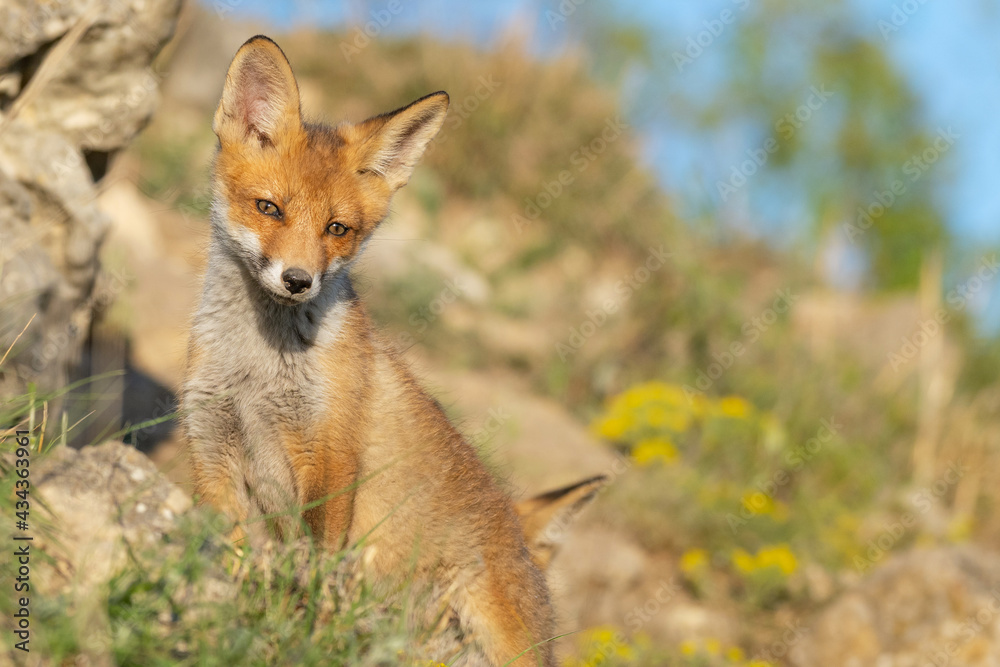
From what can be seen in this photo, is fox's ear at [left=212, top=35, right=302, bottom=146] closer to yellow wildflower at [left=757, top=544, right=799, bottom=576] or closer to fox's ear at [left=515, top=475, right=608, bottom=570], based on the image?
fox's ear at [left=515, top=475, right=608, bottom=570]

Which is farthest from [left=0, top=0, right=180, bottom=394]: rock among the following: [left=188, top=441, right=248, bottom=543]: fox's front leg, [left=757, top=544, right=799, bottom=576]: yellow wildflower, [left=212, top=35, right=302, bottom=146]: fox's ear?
[left=757, top=544, right=799, bottom=576]: yellow wildflower

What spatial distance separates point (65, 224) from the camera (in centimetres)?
502

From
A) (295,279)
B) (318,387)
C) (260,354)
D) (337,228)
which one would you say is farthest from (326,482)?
(337,228)

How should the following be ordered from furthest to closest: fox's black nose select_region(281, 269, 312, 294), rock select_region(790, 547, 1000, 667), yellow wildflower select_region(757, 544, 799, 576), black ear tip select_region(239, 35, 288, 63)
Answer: yellow wildflower select_region(757, 544, 799, 576)
rock select_region(790, 547, 1000, 667)
black ear tip select_region(239, 35, 288, 63)
fox's black nose select_region(281, 269, 312, 294)

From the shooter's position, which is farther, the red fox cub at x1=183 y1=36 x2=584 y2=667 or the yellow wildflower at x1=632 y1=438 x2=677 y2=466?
the yellow wildflower at x1=632 y1=438 x2=677 y2=466

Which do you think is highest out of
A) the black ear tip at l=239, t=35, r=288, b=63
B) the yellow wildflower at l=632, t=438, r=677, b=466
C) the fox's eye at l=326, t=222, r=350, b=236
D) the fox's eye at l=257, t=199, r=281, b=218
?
the black ear tip at l=239, t=35, r=288, b=63

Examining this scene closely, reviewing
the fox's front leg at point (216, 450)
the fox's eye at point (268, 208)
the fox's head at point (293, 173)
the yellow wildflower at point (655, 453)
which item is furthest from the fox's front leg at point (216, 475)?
the yellow wildflower at point (655, 453)

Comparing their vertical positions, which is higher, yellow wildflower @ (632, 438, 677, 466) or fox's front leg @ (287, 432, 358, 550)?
fox's front leg @ (287, 432, 358, 550)

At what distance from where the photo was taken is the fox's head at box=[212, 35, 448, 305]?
3432 millimetres

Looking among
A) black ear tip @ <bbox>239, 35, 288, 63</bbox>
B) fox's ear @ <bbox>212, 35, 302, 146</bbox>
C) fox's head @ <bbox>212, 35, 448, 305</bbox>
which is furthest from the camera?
fox's ear @ <bbox>212, 35, 302, 146</bbox>

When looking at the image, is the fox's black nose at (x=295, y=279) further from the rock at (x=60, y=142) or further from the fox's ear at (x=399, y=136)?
the rock at (x=60, y=142)

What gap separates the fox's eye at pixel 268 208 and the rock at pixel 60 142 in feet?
4.89

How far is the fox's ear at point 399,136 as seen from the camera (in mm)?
3814

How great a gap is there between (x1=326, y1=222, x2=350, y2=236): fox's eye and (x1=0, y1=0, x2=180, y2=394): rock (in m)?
1.68
